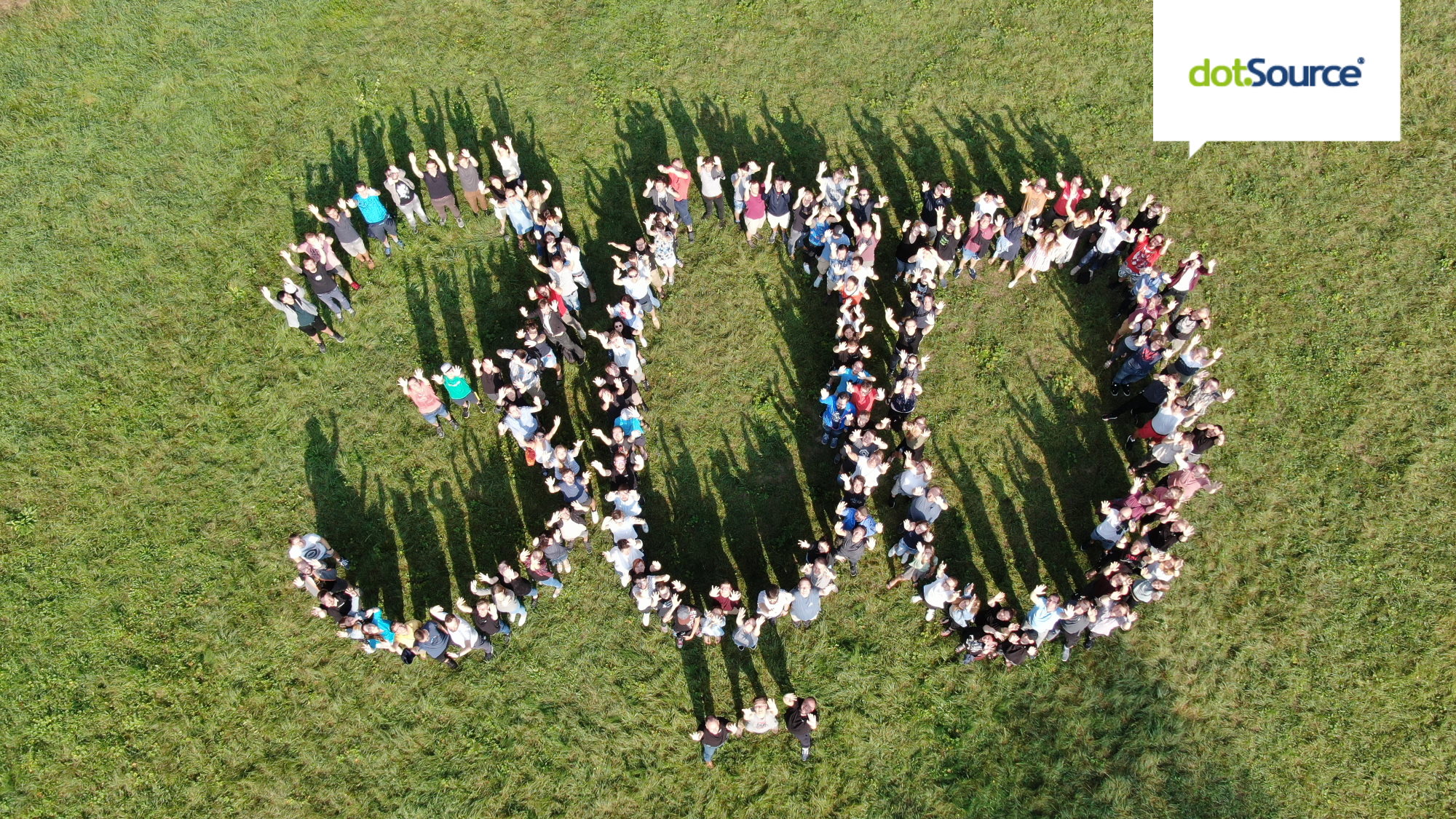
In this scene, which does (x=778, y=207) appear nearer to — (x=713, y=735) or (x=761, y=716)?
(x=761, y=716)

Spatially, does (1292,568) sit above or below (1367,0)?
below

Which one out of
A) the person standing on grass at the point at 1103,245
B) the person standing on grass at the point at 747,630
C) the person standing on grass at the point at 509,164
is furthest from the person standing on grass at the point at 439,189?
the person standing on grass at the point at 1103,245

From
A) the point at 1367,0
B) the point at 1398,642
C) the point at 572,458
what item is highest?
the point at 1367,0

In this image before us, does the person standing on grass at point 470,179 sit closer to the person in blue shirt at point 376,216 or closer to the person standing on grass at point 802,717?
the person in blue shirt at point 376,216

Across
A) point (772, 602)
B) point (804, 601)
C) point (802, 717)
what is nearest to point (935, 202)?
point (804, 601)

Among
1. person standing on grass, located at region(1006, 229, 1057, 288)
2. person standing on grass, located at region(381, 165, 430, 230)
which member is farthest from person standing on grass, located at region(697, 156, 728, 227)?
person standing on grass, located at region(1006, 229, 1057, 288)

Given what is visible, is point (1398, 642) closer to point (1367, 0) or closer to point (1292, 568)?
point (1292, 568)

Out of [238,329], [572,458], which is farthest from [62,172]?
[572,458]
